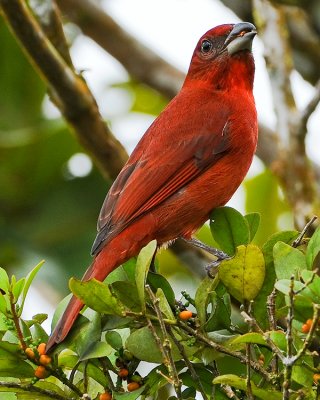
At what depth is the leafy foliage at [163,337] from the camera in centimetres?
294

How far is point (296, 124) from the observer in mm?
5734

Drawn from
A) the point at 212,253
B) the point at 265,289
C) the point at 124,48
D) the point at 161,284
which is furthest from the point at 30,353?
the point at 124,48

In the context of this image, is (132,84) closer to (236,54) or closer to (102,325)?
(236,54)

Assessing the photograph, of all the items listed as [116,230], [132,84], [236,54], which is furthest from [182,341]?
[132,84]

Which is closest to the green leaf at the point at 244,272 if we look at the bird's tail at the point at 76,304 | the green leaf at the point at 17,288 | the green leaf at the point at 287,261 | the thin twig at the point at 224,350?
the green leaf at the point at 287,261

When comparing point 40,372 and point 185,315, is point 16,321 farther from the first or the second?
point 185,315

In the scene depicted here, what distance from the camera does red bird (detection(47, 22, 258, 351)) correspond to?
455 cm

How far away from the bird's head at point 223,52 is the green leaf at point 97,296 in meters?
2.55

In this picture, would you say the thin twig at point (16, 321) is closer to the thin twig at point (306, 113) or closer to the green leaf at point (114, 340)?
the green leaf at point (114, 340)

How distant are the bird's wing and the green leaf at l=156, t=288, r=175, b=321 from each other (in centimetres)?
130

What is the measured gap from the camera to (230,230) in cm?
358

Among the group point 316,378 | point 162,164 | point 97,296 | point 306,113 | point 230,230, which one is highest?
point 306,113

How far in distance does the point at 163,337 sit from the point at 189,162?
195cm

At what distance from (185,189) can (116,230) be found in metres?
0.54
